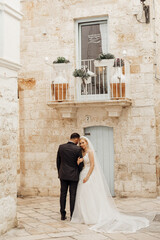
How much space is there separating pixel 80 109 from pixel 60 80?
1.06m

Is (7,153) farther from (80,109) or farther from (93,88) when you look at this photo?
(93,88)

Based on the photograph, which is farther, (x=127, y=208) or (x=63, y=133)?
(x=63, y=133)

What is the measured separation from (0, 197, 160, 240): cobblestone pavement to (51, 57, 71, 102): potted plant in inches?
115

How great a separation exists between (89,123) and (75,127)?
45cm

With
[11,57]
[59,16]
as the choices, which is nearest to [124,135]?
[59,16]

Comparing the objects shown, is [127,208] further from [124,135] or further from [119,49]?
[119,49]

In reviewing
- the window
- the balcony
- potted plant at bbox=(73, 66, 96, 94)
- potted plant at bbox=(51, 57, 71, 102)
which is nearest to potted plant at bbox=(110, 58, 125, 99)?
the balcony

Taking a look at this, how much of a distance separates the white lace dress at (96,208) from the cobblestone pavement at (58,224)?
0.20m

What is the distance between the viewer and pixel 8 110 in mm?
5719

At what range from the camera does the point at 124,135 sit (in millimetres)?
9539

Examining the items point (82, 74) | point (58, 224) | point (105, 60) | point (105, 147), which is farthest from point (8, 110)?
point (105, 147)

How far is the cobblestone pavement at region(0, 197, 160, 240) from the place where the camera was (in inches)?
212

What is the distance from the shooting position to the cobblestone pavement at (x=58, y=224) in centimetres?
539

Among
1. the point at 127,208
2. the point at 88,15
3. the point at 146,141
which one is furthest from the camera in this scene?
the point at 88,15
